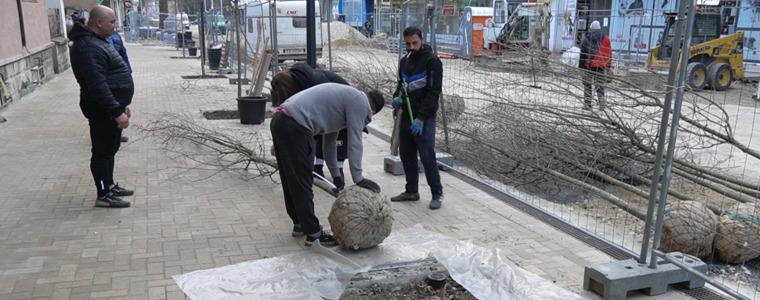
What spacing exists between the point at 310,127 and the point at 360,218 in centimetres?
73

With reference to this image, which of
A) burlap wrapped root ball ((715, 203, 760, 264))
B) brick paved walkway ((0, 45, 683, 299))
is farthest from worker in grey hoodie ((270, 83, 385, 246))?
burlap wrapped root ball ((715, 203, 760, 264))

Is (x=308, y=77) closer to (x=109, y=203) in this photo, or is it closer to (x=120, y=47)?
(x=109, y=203)

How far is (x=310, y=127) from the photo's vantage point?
418cm

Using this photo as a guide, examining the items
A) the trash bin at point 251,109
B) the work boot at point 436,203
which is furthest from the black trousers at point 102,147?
the trash bin at point 251,109

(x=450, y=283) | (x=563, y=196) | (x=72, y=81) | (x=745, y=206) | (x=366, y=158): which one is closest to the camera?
(x=450, y=283)

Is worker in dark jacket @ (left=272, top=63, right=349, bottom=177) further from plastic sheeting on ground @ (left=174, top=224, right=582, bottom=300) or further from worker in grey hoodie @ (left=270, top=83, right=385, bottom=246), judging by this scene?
plastic sheeting on ground @ (left=174, top=224, right=582, bottom=300)

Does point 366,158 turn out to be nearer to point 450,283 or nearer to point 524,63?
point 524,63

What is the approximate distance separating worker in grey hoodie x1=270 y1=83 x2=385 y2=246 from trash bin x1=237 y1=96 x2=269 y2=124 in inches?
226

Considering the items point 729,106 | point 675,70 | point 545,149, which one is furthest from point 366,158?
point 729,106

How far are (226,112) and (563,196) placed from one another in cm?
662

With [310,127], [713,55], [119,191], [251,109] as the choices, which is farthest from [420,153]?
[713,55]

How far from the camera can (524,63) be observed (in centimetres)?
658

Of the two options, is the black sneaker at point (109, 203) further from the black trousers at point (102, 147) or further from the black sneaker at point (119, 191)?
the black sneaker at point (119, 191)

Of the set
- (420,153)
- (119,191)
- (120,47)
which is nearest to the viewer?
(420,153)
